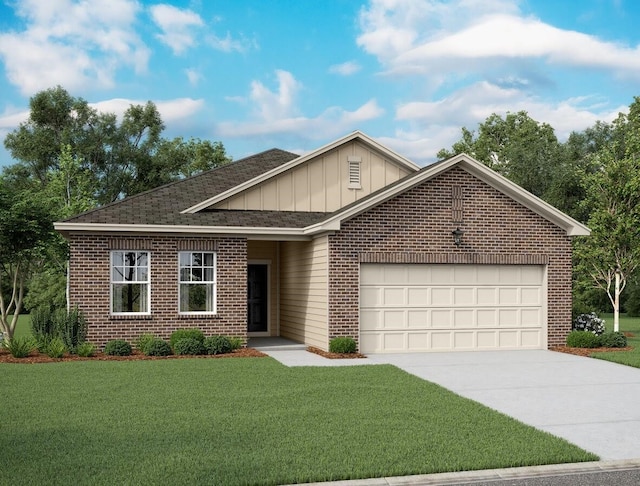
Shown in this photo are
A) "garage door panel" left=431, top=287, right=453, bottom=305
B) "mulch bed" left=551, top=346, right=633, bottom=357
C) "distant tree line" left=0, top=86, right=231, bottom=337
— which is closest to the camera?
"mulch bed" left=551, top=346, right=633, bottom=357

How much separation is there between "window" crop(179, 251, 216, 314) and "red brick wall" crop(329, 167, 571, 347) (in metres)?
3.39

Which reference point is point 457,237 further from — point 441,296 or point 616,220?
point 616,220

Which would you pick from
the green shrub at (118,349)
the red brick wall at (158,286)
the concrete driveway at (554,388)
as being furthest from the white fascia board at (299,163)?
the concrete driveway at (554,388)

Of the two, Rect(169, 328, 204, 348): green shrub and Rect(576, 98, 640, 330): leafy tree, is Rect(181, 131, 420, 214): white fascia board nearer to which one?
Rect(169, 328, 204, 348): green shrub

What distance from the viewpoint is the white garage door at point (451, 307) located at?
19.6m

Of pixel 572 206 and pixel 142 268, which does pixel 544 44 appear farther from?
pixel 142 268

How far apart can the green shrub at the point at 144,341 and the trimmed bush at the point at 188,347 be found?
0.68 meters

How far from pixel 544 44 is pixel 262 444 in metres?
25.2

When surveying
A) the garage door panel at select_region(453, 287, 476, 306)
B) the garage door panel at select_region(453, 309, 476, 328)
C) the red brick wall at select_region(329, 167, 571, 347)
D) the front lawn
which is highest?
the red brick wall at select_region(329, 167, 571, 347)

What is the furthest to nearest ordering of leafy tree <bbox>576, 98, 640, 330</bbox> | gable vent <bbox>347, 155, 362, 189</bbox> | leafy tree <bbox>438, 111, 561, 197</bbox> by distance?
leafy tree <bbox>438, 111, 561, 197</bbox> → leafy tree <bbox>576, 98, 640, 330</bbox> → gable vent <bbox>347, 155, 362, 189</bbox>

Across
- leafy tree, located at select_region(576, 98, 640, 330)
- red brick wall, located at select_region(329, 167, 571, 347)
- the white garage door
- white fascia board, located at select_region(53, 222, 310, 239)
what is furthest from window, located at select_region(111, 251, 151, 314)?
leafy tree, located at select_region(576, 98, 640, 330)

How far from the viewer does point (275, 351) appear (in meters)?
20.2

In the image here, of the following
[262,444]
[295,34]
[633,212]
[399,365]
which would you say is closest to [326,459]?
[262,444]

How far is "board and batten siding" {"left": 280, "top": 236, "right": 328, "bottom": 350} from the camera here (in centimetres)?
1980
